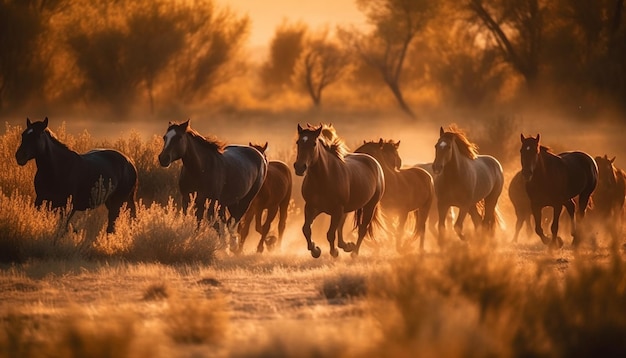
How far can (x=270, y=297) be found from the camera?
11.8m

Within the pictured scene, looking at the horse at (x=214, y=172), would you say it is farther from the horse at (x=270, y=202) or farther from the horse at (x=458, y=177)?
the horse at (x=458, y=177)

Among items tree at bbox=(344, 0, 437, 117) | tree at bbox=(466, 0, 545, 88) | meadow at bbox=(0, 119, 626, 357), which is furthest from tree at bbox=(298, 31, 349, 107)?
meadow at bbox=(0, 119, 626, 357)

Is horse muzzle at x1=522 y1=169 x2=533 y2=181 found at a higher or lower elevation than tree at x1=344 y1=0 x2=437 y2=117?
lower

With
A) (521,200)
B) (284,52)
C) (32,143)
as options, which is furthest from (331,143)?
(284,52)

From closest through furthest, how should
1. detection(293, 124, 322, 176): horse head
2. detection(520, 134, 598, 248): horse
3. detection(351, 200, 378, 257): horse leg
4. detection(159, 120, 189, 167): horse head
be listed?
detection(293, 124, 322, 176): horse head < detection(159, 120, 189, 167): horse head < detection(351, 200, 378, 257): horse leg < detection(520, 134, 598, 248): horse

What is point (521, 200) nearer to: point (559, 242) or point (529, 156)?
point (559, 242)

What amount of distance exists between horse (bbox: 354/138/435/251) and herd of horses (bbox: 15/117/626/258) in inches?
0.6

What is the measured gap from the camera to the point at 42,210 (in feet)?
48.7

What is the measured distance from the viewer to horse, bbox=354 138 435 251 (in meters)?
18.2

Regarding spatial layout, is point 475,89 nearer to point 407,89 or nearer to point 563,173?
point 407,89

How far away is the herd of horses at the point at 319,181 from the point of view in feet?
51.2

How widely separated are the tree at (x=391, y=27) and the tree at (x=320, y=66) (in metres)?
6.01

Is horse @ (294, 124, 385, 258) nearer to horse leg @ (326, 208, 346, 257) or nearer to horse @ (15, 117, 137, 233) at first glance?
horse leg @ (326, 208, 346, 257)

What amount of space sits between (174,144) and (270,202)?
2.65 m
